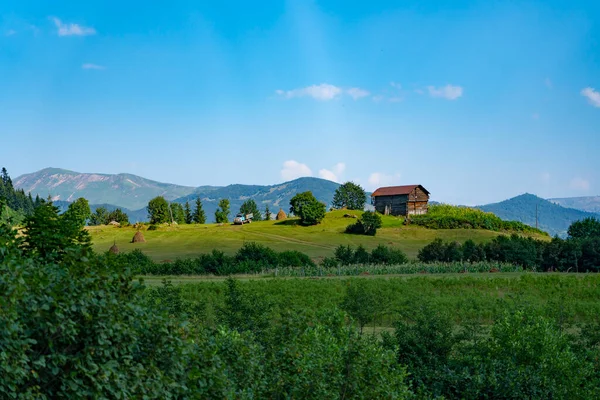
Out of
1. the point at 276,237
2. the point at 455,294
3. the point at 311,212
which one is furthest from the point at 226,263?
the point at 311,212

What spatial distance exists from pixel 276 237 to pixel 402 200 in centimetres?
3167

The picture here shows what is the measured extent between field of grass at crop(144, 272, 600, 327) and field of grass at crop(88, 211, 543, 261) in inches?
1014

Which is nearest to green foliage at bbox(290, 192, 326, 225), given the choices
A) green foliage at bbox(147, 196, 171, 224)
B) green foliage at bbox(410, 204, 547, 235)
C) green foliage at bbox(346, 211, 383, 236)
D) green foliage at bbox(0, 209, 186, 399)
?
green foliage at bbox(346, 211, 383, 236)

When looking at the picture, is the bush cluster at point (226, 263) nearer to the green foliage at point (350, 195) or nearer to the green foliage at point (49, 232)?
the green foliage at point (49, 232)

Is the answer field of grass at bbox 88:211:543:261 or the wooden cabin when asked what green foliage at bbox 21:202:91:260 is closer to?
field of grass at bbox 88:211:543:261

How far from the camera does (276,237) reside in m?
92.4

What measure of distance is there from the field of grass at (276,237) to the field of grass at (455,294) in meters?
25.8

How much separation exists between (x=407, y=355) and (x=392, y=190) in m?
95.8

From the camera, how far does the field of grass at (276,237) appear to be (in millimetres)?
80938

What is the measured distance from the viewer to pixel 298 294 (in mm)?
40156

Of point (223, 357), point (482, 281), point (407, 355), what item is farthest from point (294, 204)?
point (223, 357)

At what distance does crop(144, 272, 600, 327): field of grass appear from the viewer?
109 feet

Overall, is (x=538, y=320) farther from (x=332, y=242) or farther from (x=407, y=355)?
(x=332, y=242)


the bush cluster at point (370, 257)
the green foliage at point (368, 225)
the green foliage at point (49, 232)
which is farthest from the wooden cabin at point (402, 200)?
the green foliage at point (49, 232)
